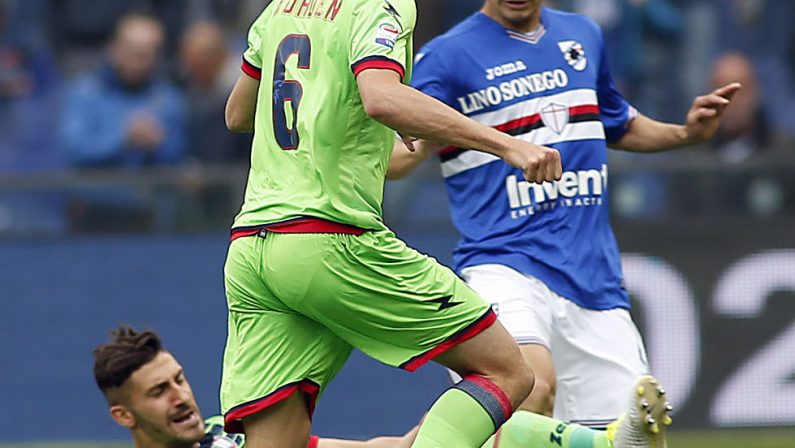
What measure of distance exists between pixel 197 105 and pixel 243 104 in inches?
A: 232

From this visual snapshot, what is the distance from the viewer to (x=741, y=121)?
434 inches

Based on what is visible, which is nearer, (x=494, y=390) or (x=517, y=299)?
(x=494, y=390)

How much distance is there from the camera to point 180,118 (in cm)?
1128

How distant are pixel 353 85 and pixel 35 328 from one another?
6317 mm

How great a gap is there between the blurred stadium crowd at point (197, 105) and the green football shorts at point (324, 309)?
529 cm

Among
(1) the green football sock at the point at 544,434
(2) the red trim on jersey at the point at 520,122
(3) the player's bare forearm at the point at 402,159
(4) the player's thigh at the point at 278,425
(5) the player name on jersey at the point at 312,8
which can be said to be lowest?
(1) the green football sock at the point at 544,434

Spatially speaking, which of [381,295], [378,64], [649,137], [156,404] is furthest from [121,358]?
[649,137]

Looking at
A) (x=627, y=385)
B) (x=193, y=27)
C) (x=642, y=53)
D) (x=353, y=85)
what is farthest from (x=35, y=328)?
(x=353, y=85)

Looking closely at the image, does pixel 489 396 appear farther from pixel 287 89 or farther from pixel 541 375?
pixel 287 89

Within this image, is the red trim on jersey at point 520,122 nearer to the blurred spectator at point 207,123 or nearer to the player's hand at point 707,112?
the player's hand at point 707,112

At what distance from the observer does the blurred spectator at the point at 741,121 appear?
10.9m

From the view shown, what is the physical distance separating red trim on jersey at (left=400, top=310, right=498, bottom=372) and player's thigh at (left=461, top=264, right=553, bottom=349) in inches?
Result: 35.6

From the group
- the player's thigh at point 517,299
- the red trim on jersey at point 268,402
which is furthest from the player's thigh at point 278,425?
the player's thigh at point 517,299

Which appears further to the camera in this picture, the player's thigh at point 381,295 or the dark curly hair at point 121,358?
the dark curly hair at point 121,358
